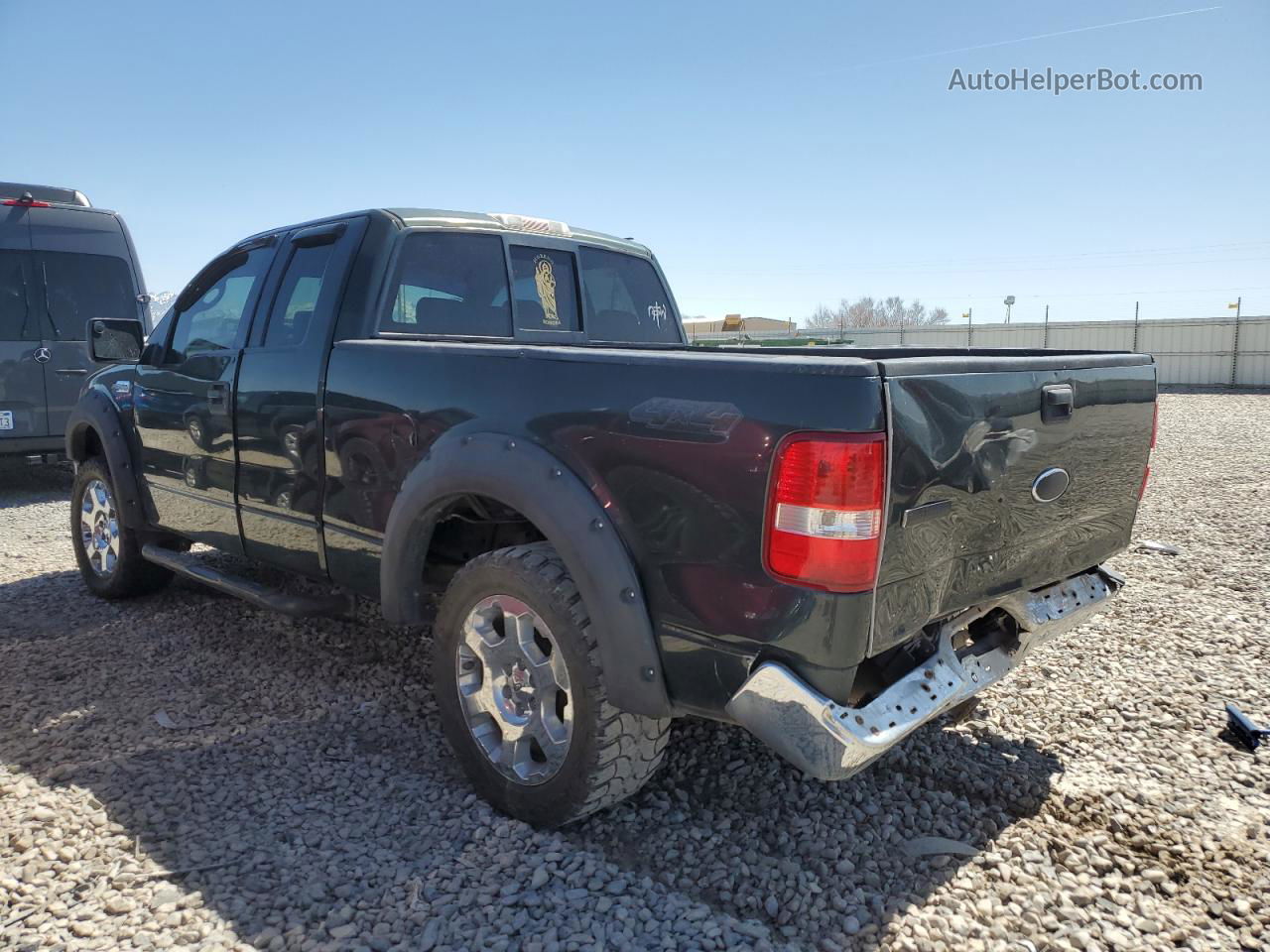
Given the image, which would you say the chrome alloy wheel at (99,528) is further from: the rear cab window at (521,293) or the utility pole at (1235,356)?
the utility pole at (1235,356)

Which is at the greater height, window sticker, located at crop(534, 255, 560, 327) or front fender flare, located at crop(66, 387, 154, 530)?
window sticker, located at crop(534, 255, 560, 327)

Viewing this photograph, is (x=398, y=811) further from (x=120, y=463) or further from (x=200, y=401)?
(x=120, y=463)

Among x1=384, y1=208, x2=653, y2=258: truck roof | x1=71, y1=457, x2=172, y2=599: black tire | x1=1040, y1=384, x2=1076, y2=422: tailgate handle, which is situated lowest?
x1=71, y1=457, x2=172, y2=599: black tire

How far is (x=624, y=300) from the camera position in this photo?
15.0 feet

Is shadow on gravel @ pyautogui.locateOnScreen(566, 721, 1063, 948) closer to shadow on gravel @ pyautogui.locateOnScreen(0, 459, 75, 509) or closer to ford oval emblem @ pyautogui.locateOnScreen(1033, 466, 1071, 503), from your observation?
ford oval emblem @ pyautogui.locateOnScreen(1033, 466, 1071, 503)

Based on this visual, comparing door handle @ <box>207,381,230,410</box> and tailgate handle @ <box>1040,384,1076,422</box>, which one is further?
door handle @ <box>207,381,230,410</box>

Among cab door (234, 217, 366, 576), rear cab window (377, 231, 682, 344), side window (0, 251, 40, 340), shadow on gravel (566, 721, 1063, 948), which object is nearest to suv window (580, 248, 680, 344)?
rear cab window (377, 231, 682, 344)

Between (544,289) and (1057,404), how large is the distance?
2.36m

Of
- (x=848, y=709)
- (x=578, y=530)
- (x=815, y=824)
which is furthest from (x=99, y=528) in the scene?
(x=848, y=709)

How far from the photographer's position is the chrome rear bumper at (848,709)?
213 centimetres

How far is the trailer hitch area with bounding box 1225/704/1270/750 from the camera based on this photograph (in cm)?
334

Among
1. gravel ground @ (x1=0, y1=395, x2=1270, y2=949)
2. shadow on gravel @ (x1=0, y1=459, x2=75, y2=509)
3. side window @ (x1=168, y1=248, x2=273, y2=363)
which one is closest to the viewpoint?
gravel ground @ (x1=0, y1=395, x2=1270, y2=949)

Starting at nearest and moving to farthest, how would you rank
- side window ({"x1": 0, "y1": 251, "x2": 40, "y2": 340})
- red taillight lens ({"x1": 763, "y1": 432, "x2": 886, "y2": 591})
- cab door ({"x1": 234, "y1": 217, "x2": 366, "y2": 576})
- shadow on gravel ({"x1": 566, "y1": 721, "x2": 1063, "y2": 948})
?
1. red taillight lens ({"x1": 763, "y1": 432, "x2": 886, "y2": 591})
2. shadow on gravel ({"x1": 566, "y1": 721, "x2": 1063, "y2": 948})
3. cab door ({"x1": 234, "y1": 217, "x2": 366, "y2": 576})
4. side window ({"x1": 0, "y1": 251, "x2": 40, "y2": 340})

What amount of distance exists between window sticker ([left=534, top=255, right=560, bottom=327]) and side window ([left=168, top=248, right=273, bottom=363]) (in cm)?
119
